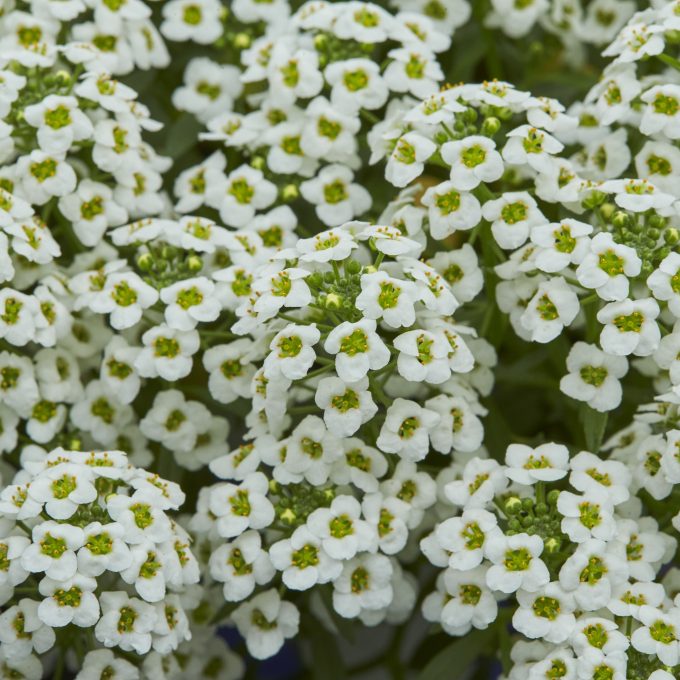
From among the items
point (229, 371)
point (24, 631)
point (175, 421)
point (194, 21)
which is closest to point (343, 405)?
point (229, 371)

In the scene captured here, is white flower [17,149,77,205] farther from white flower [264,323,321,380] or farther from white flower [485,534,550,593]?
white flower [485,534,550,593]

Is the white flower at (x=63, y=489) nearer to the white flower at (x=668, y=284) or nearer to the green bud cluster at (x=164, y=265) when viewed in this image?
the green bud cluster at (x=164, y=265)

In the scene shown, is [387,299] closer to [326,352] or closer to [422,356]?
[422,356]

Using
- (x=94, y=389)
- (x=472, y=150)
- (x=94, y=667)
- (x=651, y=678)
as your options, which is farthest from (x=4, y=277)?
(x=651, y=678)

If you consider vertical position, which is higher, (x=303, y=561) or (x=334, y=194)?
(x=334, y=194)

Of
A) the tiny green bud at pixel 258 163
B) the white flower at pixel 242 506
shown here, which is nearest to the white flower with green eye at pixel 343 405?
the white flower at pixel 242 506

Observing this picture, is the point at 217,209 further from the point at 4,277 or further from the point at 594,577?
the point at 594,577
